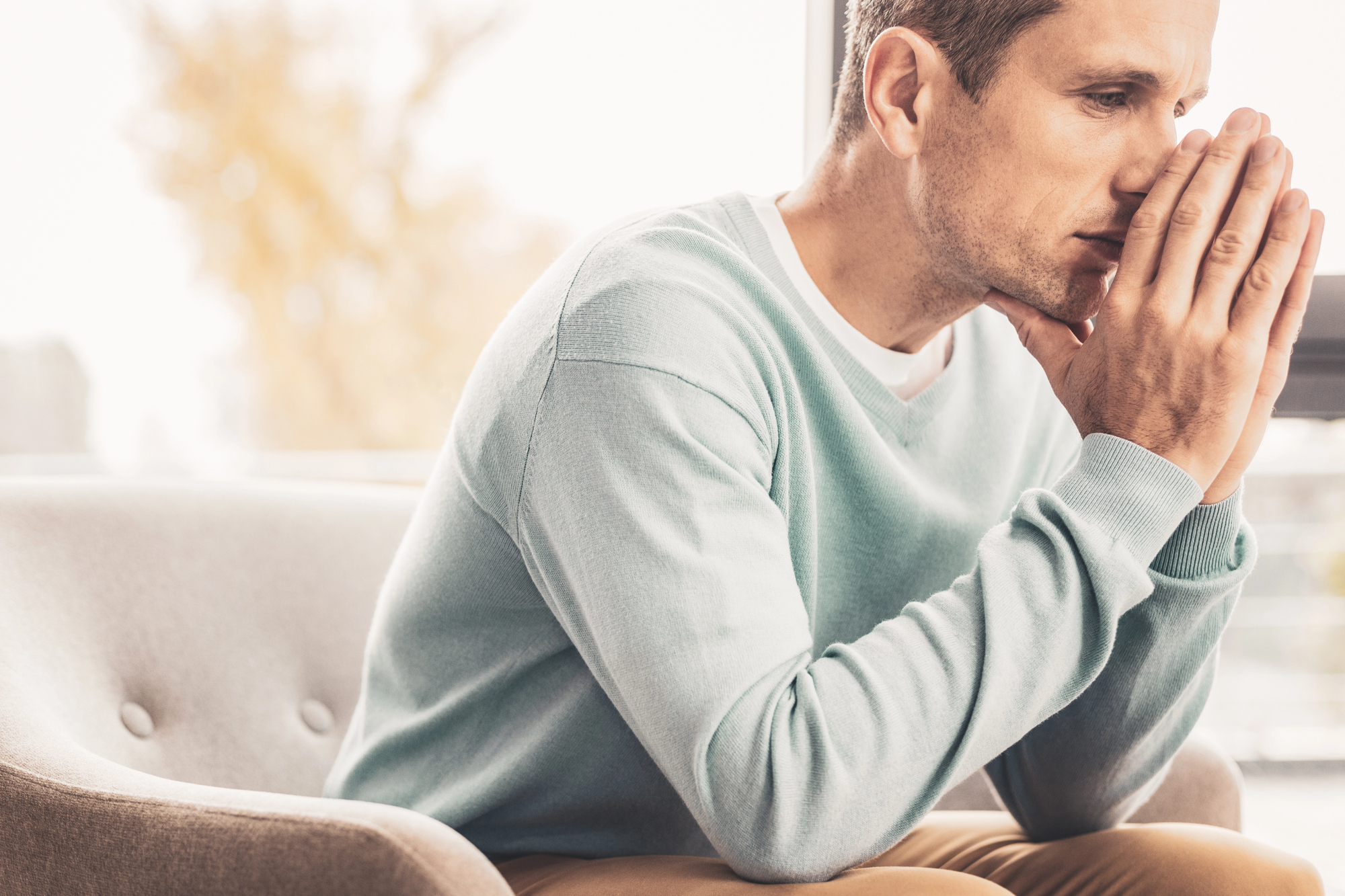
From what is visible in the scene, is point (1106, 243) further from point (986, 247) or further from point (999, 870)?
point (999, 870)

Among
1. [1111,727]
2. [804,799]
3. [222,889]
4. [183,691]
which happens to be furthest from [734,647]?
[183,691]

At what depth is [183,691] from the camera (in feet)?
3.43

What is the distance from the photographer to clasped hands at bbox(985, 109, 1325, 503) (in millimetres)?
785

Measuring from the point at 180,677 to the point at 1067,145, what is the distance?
982 mm

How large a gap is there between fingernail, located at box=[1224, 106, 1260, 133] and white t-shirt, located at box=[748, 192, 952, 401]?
13.0 inches

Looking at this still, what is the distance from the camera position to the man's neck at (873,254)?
0.98 m

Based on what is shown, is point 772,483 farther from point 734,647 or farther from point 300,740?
point 300,740

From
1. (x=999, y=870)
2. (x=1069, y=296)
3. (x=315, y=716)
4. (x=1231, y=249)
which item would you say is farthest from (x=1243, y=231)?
(x=315, y=716)

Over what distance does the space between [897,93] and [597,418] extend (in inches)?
18.3

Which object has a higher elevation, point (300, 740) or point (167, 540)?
point (167, 540)

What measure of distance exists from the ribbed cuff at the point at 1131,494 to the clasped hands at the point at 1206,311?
0.02 meters

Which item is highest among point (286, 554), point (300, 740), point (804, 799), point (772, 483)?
point (772, 483)

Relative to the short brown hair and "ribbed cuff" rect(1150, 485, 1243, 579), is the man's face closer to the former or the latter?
the short brown hair

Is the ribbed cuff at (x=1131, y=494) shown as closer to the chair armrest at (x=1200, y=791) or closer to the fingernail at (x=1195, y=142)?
the fingernail at (x=1195, y=142)
